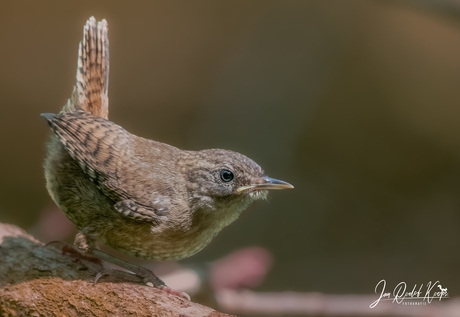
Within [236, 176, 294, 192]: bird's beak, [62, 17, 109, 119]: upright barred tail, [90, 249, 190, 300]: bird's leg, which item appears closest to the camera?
[90, 249, 190, 300]: bird's leg

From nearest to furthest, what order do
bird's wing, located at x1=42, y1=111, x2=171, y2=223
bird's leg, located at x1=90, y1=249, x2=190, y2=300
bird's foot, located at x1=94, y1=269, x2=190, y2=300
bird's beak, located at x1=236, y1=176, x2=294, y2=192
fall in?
1. bird's foot, located at x1=94, y1=269, x2=190, y2=300
2. bird's leg, located at x1=90, y1=249, x2=190, y2=300
3. bird's wing, located at x1=42, y1=111, x2=171, y2=223
4. bird's beak, located at x1=236, y1=176, x2=294, y2=192

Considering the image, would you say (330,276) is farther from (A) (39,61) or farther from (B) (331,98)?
(A) (39,61)

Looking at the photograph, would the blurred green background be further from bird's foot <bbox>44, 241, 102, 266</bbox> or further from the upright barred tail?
bird's foot <bbox>44, 241, 102, 266</bbox>

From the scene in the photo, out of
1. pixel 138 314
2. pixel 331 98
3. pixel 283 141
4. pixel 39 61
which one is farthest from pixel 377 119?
pixel 138 314

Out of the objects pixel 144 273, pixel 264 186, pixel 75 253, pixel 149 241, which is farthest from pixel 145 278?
pixel 264 186

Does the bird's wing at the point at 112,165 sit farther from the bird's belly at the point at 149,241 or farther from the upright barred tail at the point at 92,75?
the upright barred tail at the point at 92,75

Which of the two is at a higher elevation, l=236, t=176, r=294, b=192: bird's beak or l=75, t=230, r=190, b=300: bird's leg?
l=236, t=176, r=294, b=192: bird's beak

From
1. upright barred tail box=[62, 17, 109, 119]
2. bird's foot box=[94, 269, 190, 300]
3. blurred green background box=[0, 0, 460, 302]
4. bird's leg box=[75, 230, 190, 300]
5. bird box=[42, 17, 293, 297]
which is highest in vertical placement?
blurred green background box=[0, 0, 460, 302]

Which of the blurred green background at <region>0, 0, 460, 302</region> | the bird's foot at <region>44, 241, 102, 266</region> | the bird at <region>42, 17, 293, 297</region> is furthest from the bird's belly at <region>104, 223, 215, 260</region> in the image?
the blurred green background at <region>0, 0, 460, 302</region>
